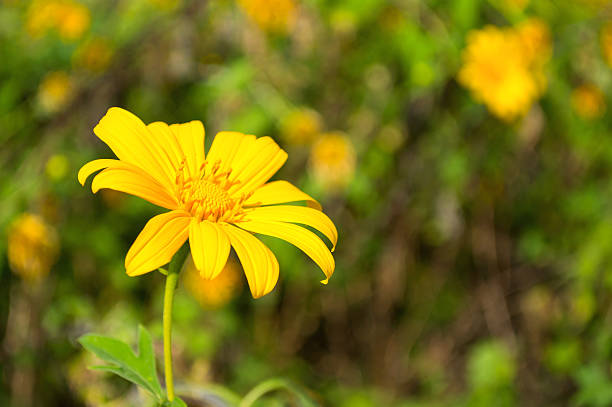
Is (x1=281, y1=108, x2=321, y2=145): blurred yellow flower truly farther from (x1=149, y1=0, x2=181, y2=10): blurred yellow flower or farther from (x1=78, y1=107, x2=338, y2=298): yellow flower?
(x1=78, y1=107, x2=338, y2=298): yellow flower

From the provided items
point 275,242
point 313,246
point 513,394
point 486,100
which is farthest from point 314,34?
point 313,246

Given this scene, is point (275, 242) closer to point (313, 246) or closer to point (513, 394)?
point (513, 394)

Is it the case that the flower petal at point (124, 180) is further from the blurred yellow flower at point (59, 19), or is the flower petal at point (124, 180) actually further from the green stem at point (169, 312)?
the blurred yellow flower at point (59, 19)

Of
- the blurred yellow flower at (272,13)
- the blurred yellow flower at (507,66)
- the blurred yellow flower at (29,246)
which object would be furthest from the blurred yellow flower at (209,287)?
the blurred yellow flower at (507,66)

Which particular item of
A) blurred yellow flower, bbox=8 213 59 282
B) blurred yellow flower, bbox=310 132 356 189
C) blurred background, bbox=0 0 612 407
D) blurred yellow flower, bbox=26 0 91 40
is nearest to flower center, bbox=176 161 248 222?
blurred background, bbox=0 0 612 407

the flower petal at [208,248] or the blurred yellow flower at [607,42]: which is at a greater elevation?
the blurred yellow flower at [607,42]

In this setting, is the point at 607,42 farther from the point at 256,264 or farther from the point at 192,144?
the point at 256,264

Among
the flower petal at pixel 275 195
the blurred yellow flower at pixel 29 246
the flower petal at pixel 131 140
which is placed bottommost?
the blurred yellow flower at pixel 29 246
